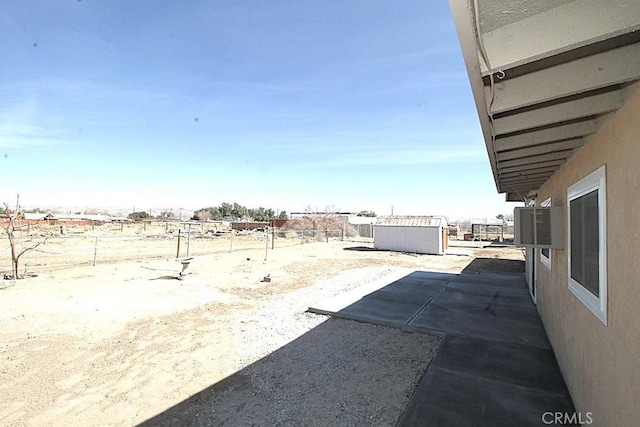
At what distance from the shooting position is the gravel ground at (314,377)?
9.50ft

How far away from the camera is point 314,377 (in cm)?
362

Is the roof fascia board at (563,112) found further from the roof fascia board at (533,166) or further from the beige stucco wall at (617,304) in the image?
the roof fascia board at (533,166)

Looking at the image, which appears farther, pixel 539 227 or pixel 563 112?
pixel 539 227

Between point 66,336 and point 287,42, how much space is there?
26.2ft

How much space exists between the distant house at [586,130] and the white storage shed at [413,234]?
49.8 feet

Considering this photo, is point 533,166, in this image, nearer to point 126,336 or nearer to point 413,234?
point 126,336

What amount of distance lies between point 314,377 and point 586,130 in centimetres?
350

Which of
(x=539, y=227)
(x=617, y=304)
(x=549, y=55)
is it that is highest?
(x=549, y=55)

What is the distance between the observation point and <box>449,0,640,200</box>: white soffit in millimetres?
1108

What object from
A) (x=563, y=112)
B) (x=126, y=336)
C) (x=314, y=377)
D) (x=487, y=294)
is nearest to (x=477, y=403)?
(x=314, y=377)

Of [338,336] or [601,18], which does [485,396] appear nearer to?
[338,336]

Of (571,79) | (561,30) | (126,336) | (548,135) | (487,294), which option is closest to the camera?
(561,30)

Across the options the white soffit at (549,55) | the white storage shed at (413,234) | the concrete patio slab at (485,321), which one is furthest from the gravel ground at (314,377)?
the white storage shed at (413,234)

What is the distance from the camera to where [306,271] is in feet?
37.5
